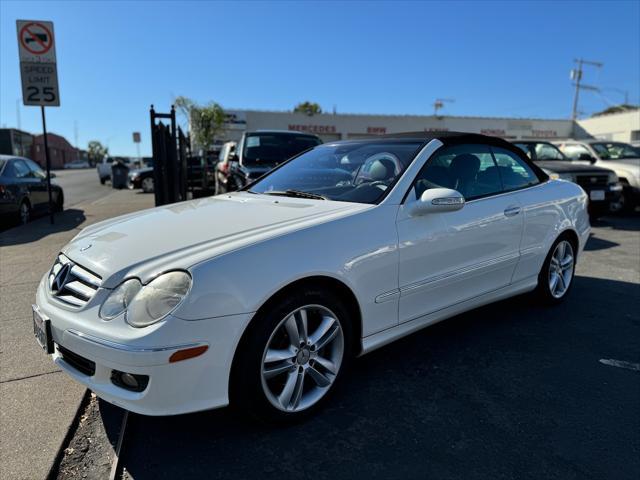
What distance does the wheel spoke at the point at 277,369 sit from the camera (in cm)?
239

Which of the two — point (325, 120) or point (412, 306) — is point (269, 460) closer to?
point (412, 306)

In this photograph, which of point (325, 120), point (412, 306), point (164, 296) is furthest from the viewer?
point (325, 120)

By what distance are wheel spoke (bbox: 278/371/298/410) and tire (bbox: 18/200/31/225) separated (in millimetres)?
8764

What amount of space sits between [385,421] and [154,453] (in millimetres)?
1215

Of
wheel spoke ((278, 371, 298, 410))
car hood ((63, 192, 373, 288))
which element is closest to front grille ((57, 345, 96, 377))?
car hood ((63, 192, 373, 288))

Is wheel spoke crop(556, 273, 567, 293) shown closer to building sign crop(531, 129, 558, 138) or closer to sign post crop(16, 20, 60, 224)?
sign post crop(16, 20, 60, 224)

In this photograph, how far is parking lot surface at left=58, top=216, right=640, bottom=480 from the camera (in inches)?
88.3

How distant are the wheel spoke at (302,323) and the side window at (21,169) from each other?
9021mm

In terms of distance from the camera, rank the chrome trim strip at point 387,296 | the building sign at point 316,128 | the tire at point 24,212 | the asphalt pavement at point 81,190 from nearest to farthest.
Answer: the chrome trim strip at point 387,296, the tire at point 24,212, the asphalt pavement at point 81,190, the building sign at point 316,128

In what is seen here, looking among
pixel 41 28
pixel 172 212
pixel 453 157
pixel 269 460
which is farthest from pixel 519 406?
pixel 41 28

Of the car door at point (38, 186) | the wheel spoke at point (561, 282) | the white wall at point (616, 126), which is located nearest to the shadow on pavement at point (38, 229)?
the car door at point (38, 186)

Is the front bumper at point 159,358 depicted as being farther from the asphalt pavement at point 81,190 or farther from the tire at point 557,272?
the asphalt pavement at point 81,190

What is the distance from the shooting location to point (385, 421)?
262 cm

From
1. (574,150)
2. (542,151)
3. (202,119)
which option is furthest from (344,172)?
(202,119)
